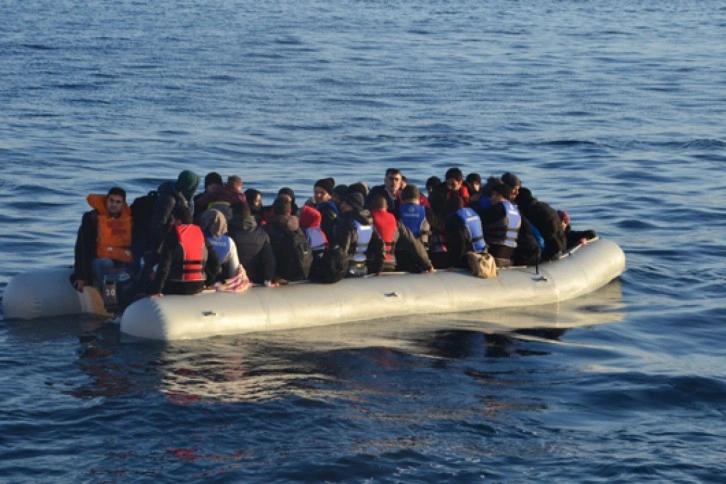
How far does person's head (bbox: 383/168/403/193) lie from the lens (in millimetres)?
17219

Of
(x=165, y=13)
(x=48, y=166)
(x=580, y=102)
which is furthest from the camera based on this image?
(x=165, y=13)

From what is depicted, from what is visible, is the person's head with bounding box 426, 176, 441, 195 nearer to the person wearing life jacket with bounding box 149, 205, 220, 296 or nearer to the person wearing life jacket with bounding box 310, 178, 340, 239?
the person wearing life jacket with bounding box 310, 178, 340, 239

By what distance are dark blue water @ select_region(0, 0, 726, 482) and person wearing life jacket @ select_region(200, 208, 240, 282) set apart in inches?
34.0

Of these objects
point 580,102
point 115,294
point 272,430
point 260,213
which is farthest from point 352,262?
point 580,102

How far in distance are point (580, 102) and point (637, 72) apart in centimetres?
601

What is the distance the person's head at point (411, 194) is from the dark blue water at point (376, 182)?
1.58 m

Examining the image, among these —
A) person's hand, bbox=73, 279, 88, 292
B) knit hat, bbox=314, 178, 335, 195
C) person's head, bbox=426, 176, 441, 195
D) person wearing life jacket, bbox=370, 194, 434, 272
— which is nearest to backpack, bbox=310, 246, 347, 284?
person wearing life jacket, bbox=370, 194, 434, 272

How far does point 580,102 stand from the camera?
3738 centimetres

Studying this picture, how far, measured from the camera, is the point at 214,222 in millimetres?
15195

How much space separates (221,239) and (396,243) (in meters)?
2.48

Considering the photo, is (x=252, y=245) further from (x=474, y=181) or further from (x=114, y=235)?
(x=474, y=181)

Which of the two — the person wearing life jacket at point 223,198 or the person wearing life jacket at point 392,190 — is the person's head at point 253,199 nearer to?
the person wearing life jacket at point 223,198

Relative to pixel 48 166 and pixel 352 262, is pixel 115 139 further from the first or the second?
pixel 352 262

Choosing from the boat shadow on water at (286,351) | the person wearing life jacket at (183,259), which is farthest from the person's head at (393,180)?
the person wearing life jacket at (183,259)
